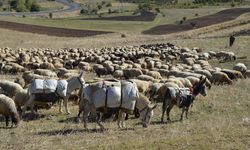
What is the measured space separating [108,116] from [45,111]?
12.0 feet

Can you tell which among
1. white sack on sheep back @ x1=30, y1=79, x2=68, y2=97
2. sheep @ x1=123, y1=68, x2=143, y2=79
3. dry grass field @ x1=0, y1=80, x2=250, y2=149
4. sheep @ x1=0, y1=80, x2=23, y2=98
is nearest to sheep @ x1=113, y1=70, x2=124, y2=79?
sheep @ x1=123, y1=68, x2=143, y2=79

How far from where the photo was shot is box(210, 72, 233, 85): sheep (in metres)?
28.8

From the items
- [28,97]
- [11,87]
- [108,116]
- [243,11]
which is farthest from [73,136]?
[243,11]

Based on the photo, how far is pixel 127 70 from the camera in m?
31.0

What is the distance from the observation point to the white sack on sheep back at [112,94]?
53.4 ft

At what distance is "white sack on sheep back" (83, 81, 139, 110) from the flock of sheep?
134 inches

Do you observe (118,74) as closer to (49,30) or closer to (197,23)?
(49,30)

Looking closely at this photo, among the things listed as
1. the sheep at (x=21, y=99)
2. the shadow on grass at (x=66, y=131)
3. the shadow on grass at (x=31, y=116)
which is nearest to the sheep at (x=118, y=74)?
the sheep at (x=21, y=99)

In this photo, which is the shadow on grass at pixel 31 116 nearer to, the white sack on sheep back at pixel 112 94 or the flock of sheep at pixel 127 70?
the flock of sheep at pixel 127 70

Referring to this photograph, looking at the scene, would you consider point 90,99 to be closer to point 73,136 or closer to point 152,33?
point 73,136

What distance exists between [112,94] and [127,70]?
1477cm

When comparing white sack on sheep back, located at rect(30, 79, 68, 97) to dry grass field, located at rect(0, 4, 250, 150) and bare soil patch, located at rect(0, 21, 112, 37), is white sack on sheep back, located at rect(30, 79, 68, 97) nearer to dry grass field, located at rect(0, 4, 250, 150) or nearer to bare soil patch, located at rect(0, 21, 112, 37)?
dry grass field, located at rect(0, 4, 250, 150)

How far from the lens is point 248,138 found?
1411cm

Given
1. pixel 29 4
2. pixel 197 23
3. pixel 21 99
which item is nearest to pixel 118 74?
pixel 21 99
